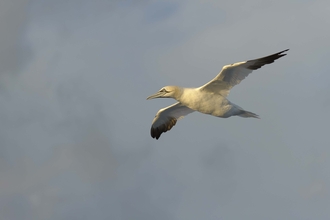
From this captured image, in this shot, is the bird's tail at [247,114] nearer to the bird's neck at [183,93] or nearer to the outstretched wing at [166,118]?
the bird's neck at [183,93]

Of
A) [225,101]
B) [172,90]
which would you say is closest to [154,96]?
[172,90]

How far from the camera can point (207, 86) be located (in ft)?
68.2

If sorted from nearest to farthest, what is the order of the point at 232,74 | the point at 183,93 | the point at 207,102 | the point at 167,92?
the point at 232,74 < the point at 207,102 < the point at 183,93 < the point at 167,92

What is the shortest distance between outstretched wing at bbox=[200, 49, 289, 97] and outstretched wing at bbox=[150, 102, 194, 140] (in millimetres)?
2981

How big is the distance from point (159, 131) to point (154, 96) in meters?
3.14

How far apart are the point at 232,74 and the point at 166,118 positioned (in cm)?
461

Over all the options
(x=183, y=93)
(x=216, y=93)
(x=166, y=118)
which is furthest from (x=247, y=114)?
(x=166, y=118)

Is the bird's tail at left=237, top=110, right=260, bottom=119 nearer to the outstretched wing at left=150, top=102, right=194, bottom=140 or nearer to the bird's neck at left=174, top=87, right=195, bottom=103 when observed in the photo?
the bird's neck at left=174, top=87, right=195, bottom=103

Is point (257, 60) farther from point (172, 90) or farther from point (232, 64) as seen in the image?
point (172, 90)

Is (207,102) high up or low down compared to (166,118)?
up

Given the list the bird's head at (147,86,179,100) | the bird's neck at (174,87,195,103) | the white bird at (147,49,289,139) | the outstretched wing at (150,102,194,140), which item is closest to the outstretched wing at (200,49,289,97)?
the white bird at (147,49,289,139)

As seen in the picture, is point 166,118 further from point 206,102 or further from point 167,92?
point 206,102

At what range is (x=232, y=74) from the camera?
20.5 m

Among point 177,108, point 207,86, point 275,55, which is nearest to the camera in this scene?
point 275,55
